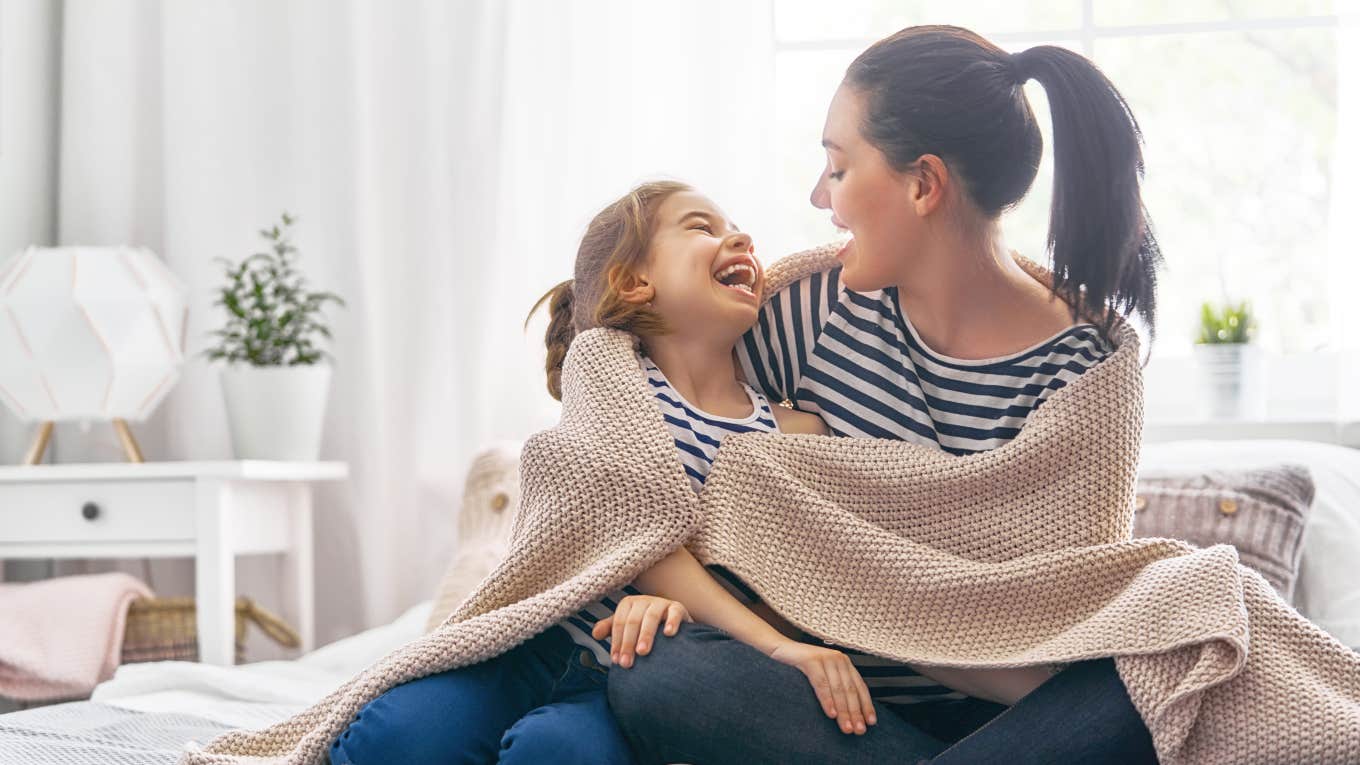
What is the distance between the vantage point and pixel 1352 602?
167 centimetres

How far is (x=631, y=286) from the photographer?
4.55 feet

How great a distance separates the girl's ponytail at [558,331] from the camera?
1.50 m

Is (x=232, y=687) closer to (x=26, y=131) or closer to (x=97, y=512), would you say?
(x=97, y=512)

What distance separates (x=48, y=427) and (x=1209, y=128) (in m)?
2.11

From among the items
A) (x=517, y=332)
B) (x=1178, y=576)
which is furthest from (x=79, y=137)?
(x=1178, y=576)

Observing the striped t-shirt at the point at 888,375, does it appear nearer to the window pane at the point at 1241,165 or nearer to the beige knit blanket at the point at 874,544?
the beige knit blanket at the point at 874,544

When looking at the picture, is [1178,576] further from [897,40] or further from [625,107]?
[625,107]

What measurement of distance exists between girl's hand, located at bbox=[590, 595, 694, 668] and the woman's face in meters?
0.39

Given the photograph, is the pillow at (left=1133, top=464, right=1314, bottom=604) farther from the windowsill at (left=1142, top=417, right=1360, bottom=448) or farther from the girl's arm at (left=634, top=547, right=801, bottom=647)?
the girl's arm at (left=634, top=547, right=801, bottom=647)

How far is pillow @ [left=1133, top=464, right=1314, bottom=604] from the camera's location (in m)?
1.64

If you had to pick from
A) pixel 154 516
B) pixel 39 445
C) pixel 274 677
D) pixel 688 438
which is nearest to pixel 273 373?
pixel 154 516

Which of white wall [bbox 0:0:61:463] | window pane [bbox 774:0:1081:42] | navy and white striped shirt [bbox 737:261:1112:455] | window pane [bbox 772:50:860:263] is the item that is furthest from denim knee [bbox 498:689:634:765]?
white wall [bbox 0:0:61:463]

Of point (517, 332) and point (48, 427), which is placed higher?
point (517, 332)

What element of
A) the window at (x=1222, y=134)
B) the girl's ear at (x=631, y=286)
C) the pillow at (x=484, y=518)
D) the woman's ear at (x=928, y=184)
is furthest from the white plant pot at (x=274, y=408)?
the woman's ear at (x=928, y=184)
